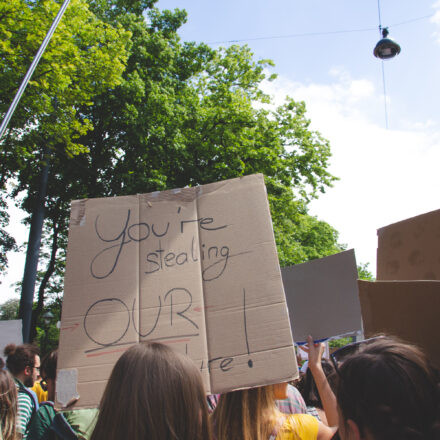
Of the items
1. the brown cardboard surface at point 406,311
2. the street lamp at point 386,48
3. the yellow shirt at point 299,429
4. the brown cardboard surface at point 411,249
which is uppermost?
the street lamp at point 386,48

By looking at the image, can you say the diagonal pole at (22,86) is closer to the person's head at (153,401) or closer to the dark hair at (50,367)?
the dark hair at (50,367)

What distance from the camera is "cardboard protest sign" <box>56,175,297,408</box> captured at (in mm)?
1648

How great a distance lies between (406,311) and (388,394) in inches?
13.5

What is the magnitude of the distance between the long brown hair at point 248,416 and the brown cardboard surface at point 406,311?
1.74ft

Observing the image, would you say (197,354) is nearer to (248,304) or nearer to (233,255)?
(248,304)

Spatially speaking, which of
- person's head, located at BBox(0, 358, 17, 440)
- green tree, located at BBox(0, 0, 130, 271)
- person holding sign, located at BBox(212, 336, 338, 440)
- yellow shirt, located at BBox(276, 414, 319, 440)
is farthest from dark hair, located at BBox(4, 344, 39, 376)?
green tree, located at BBox(0, 0, 130, 271)

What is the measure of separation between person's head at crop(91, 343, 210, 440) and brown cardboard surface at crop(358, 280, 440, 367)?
646 mm

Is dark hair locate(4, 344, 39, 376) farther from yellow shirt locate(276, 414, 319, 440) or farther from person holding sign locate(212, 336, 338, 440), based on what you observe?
yellow shirt locate(276, 414, 319, 440)

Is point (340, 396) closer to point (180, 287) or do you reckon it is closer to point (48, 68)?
point (180, 287)

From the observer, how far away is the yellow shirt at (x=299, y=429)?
1.68 m

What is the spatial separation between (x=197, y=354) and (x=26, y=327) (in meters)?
10.5

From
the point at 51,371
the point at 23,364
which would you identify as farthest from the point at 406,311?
the point at 23,364

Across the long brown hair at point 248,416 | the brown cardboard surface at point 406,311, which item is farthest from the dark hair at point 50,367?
the brown cardboard surface at point 406,311

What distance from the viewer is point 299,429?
5.54ft
